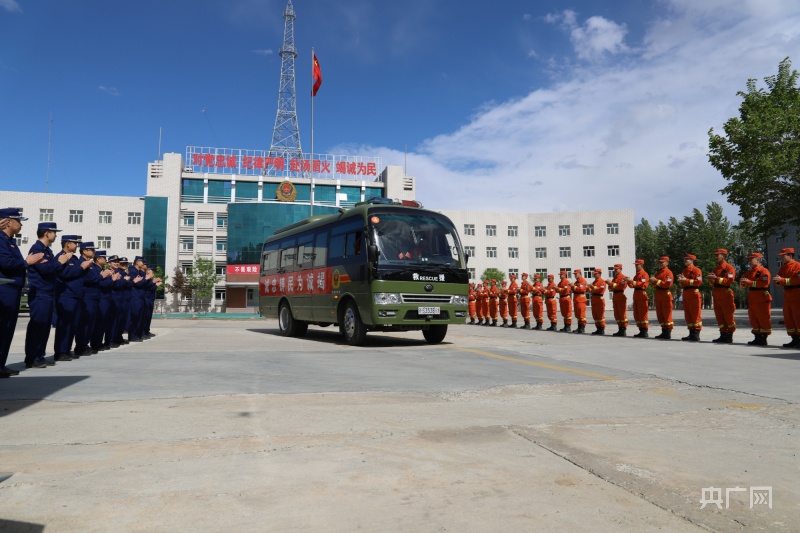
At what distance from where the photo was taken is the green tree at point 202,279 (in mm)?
57750

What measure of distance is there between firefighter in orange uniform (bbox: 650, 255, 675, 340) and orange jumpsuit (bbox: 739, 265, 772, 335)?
1.82m

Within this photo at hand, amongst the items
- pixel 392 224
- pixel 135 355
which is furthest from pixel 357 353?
pixel 135 355

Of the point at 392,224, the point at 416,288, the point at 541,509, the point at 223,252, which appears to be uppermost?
the point at 223,252

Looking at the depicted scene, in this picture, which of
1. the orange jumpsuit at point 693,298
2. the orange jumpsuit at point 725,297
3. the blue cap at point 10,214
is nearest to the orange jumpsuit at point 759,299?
the orange jumpsuit at point 725,297

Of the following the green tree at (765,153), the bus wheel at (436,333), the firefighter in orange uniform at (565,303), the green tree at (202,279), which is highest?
the green tree at (765,153)

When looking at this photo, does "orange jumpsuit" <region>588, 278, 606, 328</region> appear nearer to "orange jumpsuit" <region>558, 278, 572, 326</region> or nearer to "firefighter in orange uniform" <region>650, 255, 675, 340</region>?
"orange jumpsuit" <region>558, 278, 572, 326</region>

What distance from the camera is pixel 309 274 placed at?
46.2 ft

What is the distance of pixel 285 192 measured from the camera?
62.6 metres

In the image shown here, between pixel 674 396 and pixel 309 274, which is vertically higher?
pixel 309 274

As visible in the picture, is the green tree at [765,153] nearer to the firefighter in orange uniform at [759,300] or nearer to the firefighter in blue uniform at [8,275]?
the firefighter in orange uniform at [759,300]

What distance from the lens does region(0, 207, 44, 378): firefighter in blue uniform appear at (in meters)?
6.44

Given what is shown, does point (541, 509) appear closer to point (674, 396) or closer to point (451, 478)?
point (451, 478)

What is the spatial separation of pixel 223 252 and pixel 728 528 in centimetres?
6466

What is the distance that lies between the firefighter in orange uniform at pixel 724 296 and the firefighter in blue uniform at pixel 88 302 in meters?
12.4
